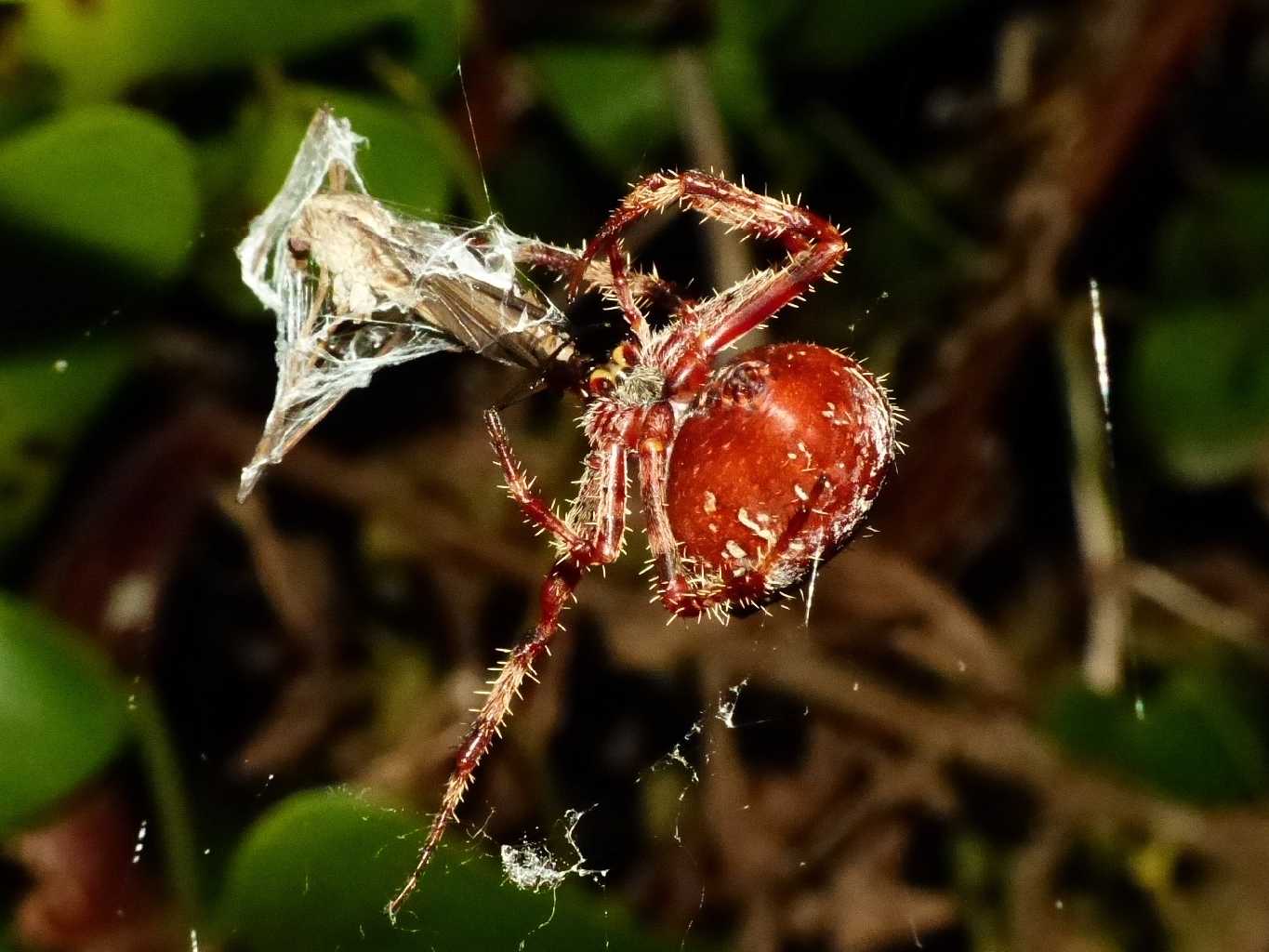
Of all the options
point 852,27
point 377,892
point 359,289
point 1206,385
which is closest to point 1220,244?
point 1206,385

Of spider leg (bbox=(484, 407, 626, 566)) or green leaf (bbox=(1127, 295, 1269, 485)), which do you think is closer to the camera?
spider leg (bbox=(484, 407, 626, 566))

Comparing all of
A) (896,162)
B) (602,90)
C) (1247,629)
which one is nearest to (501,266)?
(602,90)

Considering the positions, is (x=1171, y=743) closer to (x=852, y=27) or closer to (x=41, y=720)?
(x=852, y=27)

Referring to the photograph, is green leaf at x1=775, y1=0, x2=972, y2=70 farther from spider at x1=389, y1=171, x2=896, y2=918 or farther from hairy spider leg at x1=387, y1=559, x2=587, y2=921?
hairy spider leg at x1=387, y1=559, x2=587, y2=921

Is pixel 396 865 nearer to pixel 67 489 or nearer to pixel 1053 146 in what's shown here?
pixel 67 489

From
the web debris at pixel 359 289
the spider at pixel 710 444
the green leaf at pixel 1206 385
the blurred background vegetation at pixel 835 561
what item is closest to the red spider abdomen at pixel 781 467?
the spider at pixel 710 444

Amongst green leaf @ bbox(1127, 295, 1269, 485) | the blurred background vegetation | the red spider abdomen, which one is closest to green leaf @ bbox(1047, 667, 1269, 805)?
the blurred background vegetation
